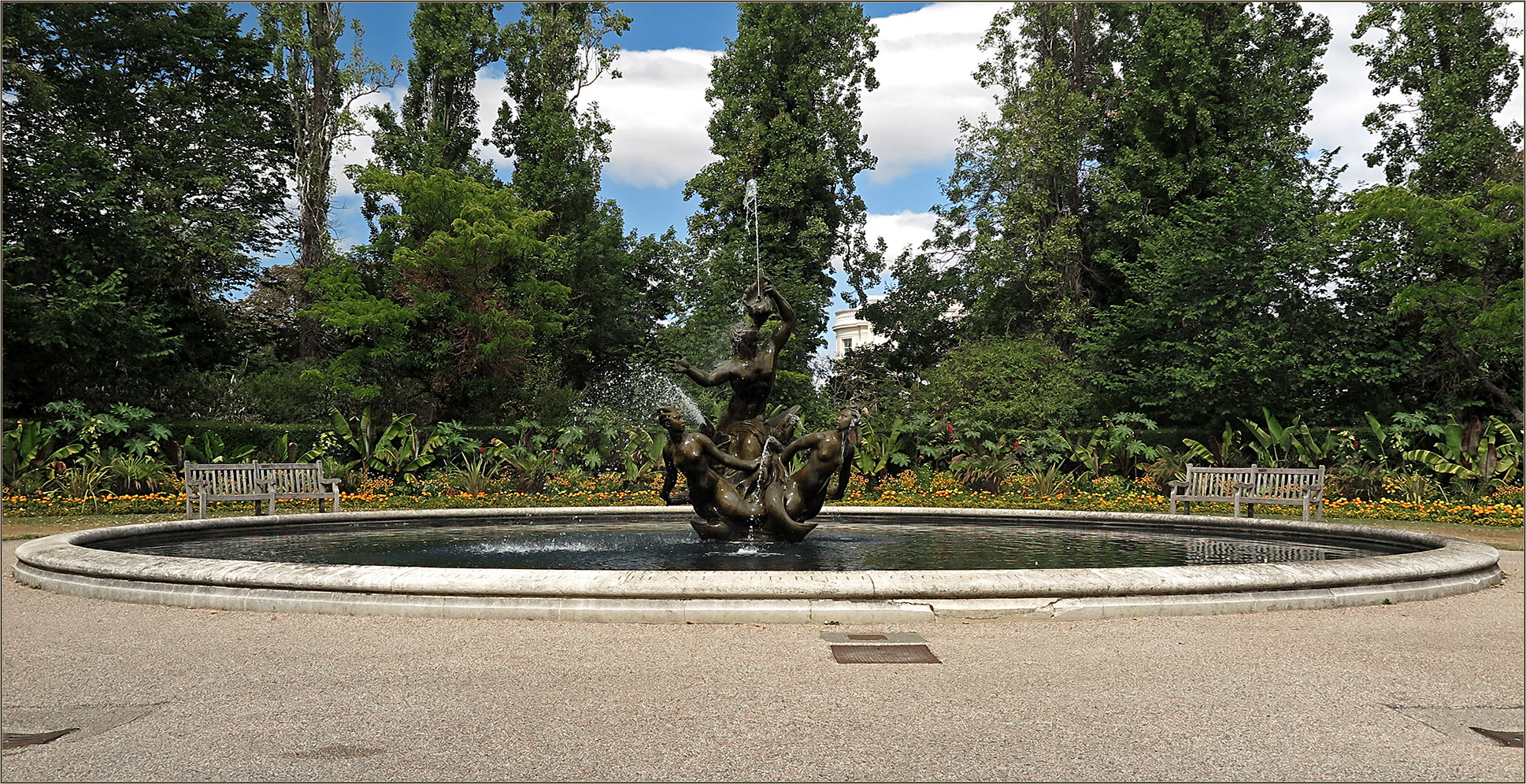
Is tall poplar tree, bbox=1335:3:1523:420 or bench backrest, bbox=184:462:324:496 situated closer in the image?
bench backrest, bbox=184:462:324:496

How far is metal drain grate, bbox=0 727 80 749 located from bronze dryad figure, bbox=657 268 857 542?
5.46m

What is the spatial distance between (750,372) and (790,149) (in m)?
23.6

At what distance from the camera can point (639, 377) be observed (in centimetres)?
3578

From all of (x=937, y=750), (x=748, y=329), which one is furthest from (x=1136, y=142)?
(x=937, y=750)

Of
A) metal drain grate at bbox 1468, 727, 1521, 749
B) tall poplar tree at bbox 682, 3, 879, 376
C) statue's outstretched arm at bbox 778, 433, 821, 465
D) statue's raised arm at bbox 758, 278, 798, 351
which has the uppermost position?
tall poplar tree at bbox 682, 3, 879, 376

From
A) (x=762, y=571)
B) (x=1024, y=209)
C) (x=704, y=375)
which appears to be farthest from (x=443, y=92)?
(x=762, y=571)

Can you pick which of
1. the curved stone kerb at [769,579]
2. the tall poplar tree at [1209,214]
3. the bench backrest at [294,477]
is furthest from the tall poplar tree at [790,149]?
the curved stone kerb at [769,579]

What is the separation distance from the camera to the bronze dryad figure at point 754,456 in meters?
9.49

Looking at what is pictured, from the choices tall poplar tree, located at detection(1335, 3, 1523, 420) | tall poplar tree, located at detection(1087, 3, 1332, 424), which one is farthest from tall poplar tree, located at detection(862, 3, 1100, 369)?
tall poplar tree, located at detection(1335, 3, 1523, 420)

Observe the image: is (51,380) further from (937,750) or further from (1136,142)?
(1136,142)

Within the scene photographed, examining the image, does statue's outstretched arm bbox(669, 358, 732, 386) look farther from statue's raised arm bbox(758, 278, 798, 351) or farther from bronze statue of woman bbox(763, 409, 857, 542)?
bronze statue of woman bbox(763, 409, 857, 542)

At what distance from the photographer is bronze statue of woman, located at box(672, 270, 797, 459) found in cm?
1038

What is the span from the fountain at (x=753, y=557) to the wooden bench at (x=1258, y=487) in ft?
5.97

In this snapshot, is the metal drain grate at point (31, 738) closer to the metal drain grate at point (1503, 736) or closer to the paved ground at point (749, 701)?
the paved ground at point (749, 701)
